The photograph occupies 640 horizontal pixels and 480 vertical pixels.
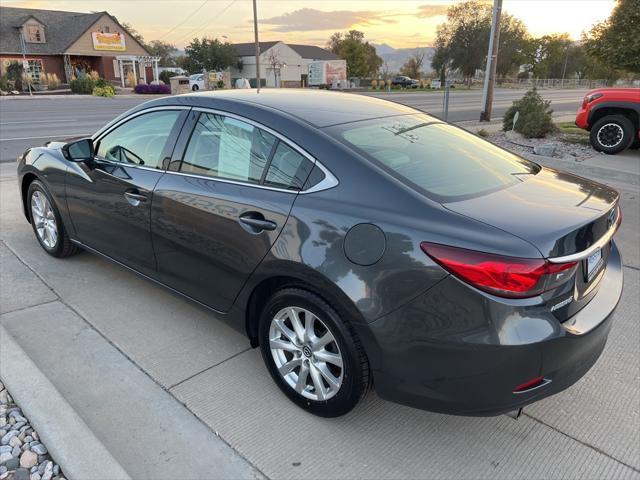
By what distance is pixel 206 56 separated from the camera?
60500 millimetres

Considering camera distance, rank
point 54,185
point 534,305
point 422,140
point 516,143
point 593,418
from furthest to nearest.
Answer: point 516,143 → point 54,185 → point 422,140 → point 593,418 → point 534,305

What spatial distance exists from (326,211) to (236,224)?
60 centimetres

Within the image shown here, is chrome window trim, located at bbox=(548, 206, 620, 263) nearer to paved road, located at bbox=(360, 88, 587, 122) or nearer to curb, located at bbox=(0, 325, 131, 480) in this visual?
curb, located at bbox=(0, 325, 131, 480)

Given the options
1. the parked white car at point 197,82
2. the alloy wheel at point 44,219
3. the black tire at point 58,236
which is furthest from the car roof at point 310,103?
the parked white car at point 197,82

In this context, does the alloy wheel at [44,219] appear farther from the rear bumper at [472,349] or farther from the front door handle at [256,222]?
the rear bumper at [472,349]

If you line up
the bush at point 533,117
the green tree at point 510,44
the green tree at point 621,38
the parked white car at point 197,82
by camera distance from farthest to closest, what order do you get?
the green tree at point 510,44, the parked white car at point 197,82, the bush at point 533,117, the green tree at point 621,38

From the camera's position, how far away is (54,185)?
4.26 metres

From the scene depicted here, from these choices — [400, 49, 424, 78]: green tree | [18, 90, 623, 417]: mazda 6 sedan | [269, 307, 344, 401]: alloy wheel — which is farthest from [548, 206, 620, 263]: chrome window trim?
[400, 49, 424, 78]: green tree

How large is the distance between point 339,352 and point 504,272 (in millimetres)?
886

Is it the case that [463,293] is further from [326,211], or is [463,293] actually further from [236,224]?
[236,224]

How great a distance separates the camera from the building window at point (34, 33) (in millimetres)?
46719

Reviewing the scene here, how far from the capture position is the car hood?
2088 mm

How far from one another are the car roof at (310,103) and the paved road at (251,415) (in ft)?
5.07

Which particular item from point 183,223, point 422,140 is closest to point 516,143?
point 422,140
